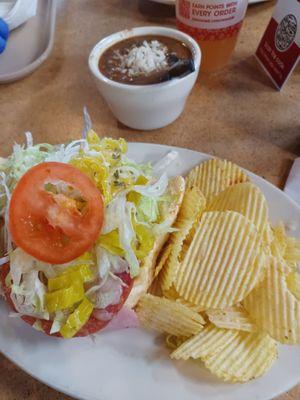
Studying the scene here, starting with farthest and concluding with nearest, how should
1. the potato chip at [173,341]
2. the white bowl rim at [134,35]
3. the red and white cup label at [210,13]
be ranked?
1. the red and white cup label at [210,13]
2. the white bowl rim at [134,35]
3. the potato chip at [173,341]

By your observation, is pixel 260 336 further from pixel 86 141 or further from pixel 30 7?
pixel 30 7

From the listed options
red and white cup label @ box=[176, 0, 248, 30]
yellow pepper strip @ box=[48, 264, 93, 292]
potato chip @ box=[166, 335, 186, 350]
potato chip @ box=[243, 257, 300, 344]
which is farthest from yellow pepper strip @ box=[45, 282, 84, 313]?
red and white cup label @ box=[176, 0, 248, 30]

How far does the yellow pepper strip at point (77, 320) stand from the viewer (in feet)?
3.22

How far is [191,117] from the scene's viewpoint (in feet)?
5.75

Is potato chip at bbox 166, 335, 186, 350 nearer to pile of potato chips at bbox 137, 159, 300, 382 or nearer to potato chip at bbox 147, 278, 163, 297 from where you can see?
pile of potato chips at bbox 137, 159, 300, 382

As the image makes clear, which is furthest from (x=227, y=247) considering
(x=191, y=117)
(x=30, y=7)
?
(x=30, y=7)

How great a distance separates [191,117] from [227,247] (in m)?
0.82

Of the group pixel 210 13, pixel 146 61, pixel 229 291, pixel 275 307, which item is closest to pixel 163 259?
pixel 229 291

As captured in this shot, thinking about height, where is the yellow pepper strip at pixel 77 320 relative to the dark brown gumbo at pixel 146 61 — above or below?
below

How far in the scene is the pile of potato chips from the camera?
0.97m

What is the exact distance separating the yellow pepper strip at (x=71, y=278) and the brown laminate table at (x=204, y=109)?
30.8 inches

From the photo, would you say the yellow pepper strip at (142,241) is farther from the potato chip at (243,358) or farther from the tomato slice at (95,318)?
the potato chip at (243,358)

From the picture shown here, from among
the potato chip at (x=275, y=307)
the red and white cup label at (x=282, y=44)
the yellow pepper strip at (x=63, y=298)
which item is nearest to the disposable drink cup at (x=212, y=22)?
the red and white cup label at (x=282, y=44)

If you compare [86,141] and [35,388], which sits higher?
[86,141]
